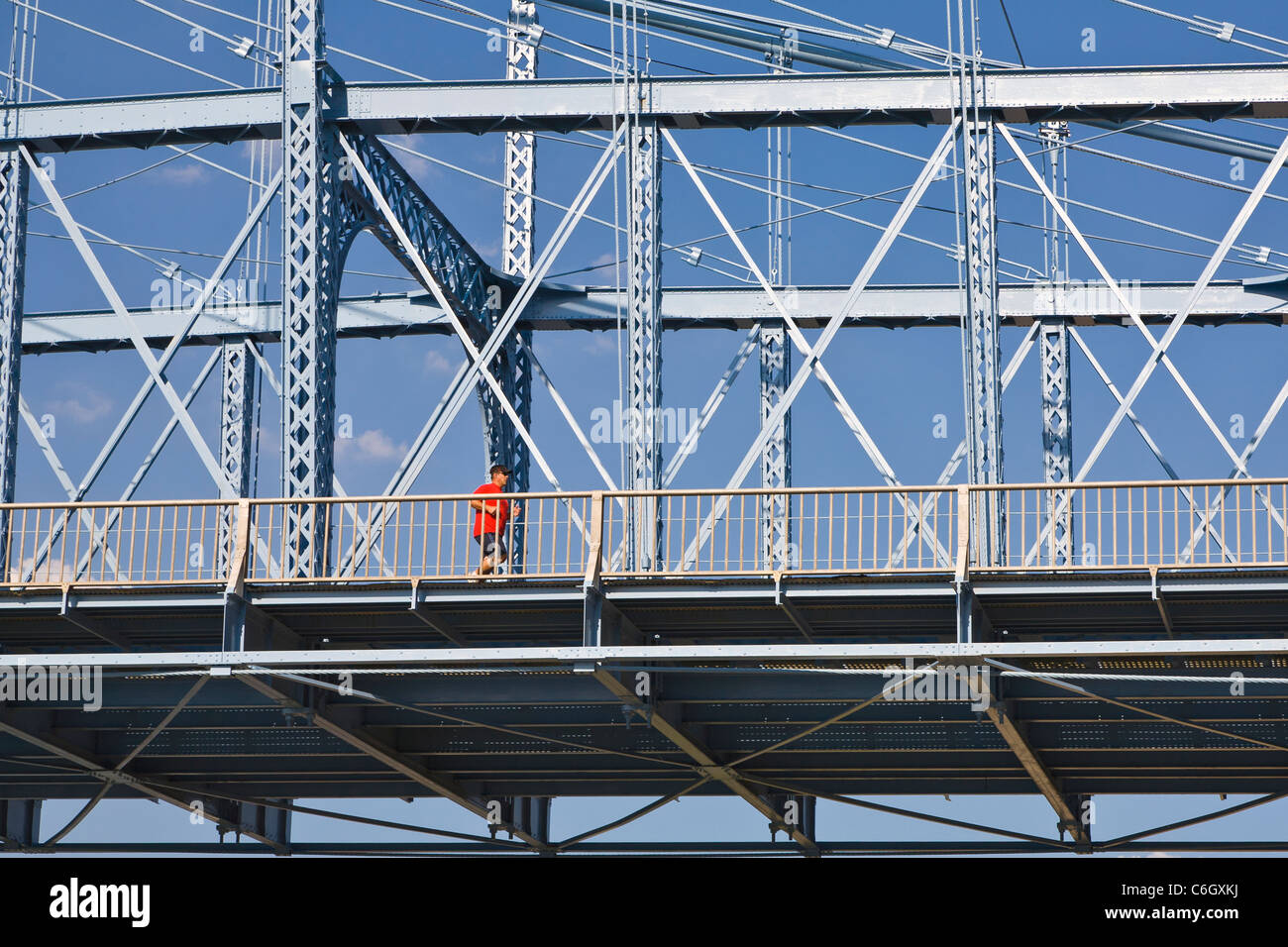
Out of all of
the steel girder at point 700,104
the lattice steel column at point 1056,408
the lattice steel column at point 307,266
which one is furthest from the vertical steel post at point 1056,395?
the lattice steel column at point 307,266

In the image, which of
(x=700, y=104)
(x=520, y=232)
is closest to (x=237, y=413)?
(x=520, y=232)

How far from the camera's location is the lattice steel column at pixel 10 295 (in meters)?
31.9

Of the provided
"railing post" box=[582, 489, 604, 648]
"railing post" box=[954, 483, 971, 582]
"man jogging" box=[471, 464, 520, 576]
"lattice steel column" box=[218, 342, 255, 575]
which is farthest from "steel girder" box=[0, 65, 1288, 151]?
"lattice steel column" box=[218, 342, 255, 575]

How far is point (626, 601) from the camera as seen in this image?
23938 millimetres

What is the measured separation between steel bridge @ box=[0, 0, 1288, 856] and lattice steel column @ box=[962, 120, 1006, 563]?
0.23 feet

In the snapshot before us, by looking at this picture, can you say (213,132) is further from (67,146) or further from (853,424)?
(853,424)

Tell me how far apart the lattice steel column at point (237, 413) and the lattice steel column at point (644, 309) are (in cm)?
1484

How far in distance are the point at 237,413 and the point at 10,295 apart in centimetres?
943

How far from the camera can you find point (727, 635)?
25.1 metres

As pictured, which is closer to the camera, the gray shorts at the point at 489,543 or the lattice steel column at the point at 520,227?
the gray shorts at the point at 489,543

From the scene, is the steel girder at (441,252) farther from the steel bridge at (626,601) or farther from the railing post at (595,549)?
the railing post at (595,549)
